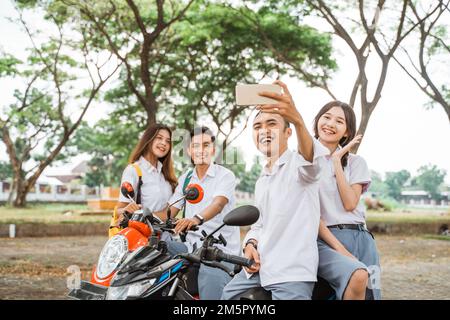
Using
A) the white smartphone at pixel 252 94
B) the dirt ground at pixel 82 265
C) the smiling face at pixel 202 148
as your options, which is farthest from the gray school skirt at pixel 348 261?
the dirt ground at pixel 82 265

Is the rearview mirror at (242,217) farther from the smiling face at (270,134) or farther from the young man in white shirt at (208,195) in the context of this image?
the young man in white shirt at (208,195)

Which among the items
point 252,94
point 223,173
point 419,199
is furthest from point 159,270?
point 419,199

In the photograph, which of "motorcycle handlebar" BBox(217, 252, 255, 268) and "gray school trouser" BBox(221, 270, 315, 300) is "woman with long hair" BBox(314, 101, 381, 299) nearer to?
"gray school trouser" BBox(221, 270, 315, 300)

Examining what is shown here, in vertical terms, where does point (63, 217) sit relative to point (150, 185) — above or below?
below

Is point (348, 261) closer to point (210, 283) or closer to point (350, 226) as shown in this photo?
point (350, 226)

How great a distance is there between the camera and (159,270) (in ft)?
6.46

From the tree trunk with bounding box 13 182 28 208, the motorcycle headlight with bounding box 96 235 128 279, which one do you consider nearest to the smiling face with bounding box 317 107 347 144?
the motorcycle headlight with bounding box 96 235 128 279

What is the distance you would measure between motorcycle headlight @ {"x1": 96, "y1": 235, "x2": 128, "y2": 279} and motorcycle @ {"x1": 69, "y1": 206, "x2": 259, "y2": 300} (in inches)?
4.2

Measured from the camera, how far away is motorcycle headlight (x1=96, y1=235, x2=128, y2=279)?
2.17 metres

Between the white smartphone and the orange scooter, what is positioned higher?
the white smartphone

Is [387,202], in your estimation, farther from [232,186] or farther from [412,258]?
A: [232,186]

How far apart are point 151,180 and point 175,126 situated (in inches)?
559

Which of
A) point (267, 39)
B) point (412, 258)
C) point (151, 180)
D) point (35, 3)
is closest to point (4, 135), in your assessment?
point (35, 3)

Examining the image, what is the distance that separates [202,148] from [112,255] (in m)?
1.05
